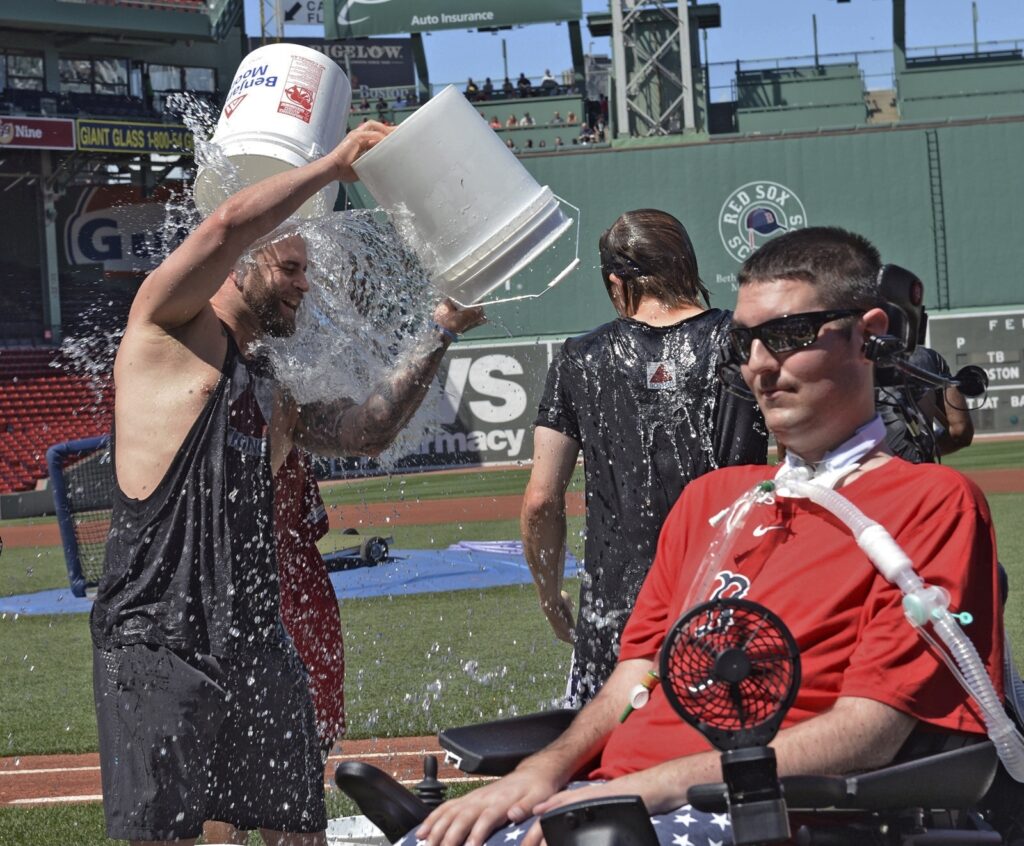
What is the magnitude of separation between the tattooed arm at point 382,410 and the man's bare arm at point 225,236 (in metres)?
0.49

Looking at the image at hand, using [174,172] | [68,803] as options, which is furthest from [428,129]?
[174,172]

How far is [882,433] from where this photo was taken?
271 centimetres

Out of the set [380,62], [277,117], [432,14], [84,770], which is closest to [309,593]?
[277,117]

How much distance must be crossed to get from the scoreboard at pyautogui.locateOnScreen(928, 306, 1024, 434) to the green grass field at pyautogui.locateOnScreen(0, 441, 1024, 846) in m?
17.0

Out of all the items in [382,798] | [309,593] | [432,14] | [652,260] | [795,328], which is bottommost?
[382,798]

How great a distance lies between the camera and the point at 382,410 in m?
3.71

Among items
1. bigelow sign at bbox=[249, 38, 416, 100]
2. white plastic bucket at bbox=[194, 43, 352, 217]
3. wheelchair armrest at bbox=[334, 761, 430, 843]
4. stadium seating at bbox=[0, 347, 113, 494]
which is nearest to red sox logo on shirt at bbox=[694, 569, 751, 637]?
→ wheelchair armrest at bbox=[334, 761, 430, 843]

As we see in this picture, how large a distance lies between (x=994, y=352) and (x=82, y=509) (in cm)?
2356

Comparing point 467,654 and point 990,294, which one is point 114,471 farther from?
point 990,294

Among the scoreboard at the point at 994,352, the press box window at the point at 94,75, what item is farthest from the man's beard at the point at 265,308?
the press box window at the point at 94,75

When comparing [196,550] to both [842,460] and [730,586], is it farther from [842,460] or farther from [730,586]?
[842,460]

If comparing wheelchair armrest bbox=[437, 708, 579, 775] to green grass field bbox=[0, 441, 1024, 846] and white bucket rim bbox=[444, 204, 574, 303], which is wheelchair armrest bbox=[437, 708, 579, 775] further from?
green grass field bbox=[0, 441, 1024, 846]

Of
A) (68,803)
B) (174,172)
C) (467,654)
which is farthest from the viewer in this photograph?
(174,172)

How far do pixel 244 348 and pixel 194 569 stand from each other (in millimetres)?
607
